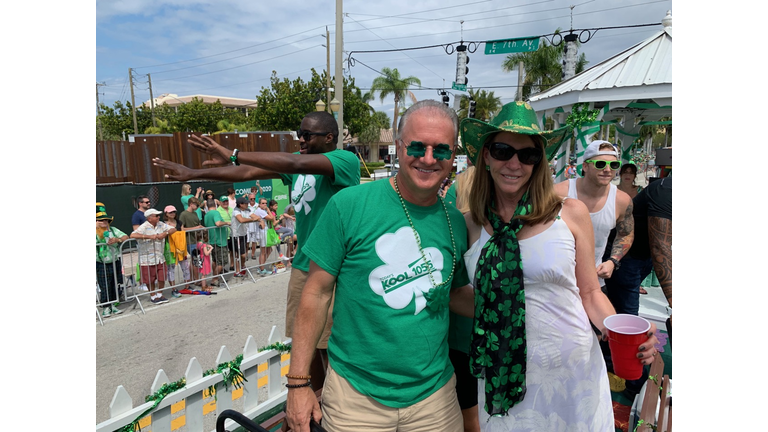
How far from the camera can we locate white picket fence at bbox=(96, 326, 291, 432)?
2.77 metres

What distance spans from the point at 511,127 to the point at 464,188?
91cm

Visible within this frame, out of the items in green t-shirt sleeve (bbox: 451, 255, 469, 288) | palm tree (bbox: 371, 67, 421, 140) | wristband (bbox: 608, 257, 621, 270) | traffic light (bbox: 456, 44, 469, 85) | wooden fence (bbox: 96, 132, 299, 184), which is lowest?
wristband (bbox: 608, 257, 621, 270)

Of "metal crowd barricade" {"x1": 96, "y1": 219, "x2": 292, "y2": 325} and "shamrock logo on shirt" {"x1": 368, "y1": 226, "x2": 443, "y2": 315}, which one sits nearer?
"shamrock logo on shirt" {"x1": 368, "y1": 226, "x2": 443, "y2": 315}

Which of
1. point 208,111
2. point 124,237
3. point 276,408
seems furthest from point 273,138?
point 208,111

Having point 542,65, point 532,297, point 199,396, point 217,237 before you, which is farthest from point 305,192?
point 542,65

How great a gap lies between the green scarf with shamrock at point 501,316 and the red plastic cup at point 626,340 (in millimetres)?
337

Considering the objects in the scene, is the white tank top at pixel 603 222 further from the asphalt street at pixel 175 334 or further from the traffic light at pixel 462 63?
the traffic light at pixel 462 63

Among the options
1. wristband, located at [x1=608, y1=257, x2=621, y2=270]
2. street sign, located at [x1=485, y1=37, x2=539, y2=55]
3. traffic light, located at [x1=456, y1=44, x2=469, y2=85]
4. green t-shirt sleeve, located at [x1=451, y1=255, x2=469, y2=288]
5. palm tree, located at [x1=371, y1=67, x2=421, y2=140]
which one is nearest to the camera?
green t-shirt sleeve, located at [x1=451, y1=255, x2=469, y2=288]

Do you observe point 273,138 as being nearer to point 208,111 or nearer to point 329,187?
point 329,187

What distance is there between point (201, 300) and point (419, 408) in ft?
21.1

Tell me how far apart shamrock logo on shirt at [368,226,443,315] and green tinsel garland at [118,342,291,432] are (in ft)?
7.10

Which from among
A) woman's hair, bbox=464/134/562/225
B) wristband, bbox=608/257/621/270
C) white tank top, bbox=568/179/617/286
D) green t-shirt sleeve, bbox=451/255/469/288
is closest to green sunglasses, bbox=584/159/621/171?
→ white tank top, bbox=568/179/617/286

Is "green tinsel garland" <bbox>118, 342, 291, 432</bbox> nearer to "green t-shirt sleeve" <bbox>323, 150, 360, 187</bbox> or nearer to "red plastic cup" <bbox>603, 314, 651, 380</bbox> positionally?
"green t-shirt sleeve" <bbox>323, 150, 360, 187</bbox>

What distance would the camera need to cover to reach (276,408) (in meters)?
3.69
